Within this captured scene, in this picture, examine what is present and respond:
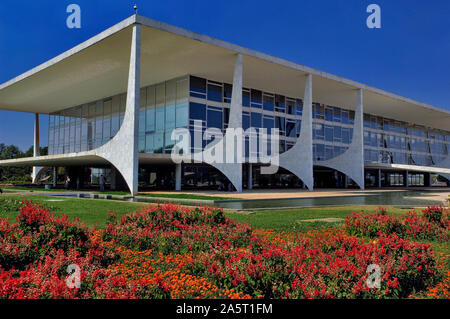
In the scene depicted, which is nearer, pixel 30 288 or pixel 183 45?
pixel 30 288

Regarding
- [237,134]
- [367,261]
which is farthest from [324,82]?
[367,261]

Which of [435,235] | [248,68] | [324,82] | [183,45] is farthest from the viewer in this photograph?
[324,82]

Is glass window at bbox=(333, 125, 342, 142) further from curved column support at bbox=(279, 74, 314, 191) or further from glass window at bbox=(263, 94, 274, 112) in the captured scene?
curved column support at bbox=(279, 74, 314, 191)

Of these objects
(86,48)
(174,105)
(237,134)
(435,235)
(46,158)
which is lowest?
(435,235)

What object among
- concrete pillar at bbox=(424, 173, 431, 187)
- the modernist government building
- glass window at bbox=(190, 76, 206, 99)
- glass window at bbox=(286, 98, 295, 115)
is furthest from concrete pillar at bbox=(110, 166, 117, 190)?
concrete pillar at bbox=(424, 173, 431, 187)

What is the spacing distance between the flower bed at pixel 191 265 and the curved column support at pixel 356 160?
38.5m

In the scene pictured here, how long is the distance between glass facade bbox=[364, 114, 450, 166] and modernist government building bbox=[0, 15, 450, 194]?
456 millimetres

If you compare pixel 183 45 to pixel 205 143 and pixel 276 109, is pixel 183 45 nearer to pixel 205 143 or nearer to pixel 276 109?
pixel 205 143

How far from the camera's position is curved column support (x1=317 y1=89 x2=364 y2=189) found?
4372cm

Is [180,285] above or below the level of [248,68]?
below

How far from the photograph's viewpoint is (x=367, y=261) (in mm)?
5098

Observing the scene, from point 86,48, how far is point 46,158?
514 inches

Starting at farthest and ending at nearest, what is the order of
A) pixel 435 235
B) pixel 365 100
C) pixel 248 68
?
pixel 365 100 < pixel 248 68 < pixel 435 235

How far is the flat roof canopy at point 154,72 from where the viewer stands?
87.8 ft
